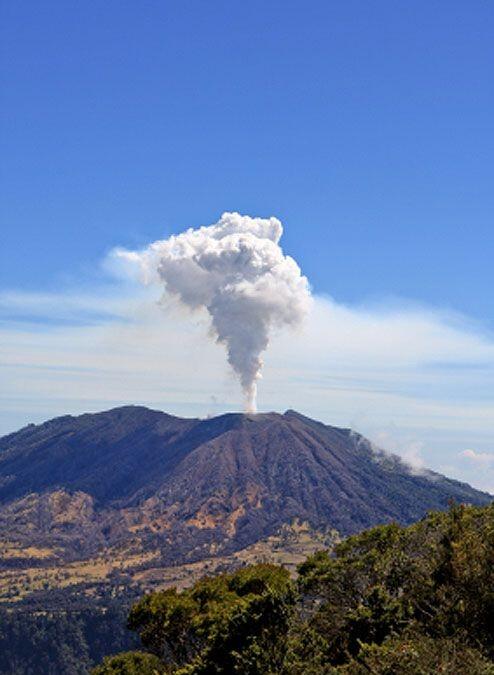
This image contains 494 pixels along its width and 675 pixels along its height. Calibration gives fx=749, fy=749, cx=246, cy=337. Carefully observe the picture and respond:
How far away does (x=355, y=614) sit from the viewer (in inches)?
1645

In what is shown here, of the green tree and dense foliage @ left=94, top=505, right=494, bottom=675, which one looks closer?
dense foliage @ left=94, top=505, right=494, bottom=675

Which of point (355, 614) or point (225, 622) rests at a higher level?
point (355, 614)

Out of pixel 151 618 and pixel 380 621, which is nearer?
pixel 380 621

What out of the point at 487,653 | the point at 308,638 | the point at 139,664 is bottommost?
the point at 139,664

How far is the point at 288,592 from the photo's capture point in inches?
1581

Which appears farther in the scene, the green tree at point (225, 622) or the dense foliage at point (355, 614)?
the green tree at point (225, 622)

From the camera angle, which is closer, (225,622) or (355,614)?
(225,622)

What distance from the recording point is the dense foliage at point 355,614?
30.0 m

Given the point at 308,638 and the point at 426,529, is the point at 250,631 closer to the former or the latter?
the point at 308,638

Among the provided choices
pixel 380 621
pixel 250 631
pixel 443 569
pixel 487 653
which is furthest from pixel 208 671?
pixel 487 653

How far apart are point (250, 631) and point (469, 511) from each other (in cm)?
3087

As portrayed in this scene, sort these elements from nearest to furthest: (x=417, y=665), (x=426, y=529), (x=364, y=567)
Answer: (x=417, y=665) < (x=364, y=567) < (x=426, y=529)

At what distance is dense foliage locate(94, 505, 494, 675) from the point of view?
98.6 feet

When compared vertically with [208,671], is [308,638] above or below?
above
